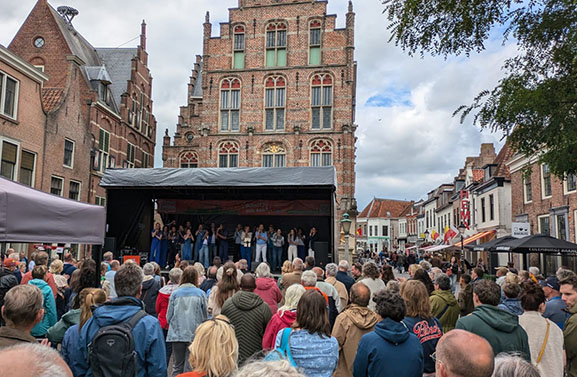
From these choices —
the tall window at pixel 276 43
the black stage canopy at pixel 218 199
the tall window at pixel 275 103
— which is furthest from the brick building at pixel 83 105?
the tall window at pixel 276 43

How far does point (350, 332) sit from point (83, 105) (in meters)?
24.3

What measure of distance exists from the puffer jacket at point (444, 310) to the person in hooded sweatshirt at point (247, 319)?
2.00 m

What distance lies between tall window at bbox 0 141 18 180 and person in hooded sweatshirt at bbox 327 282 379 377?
53.3ft

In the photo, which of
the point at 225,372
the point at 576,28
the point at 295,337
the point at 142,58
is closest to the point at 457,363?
the point at 225,372

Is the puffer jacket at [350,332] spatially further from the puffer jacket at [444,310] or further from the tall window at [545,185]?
the tall window at [545,185]

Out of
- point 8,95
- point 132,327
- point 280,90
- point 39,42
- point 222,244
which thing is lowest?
point 132,327

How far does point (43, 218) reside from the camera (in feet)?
16.8

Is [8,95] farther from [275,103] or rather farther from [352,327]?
[352,327]

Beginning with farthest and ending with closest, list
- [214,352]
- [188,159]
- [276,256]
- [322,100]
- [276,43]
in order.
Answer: [188,159], [276,43], [322,100], [276,256], [214,352]

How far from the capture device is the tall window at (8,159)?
16078 millimetres

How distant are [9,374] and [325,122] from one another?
24569 millimetres

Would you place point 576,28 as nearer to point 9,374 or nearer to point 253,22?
point 9,374

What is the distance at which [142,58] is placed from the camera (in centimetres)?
3167

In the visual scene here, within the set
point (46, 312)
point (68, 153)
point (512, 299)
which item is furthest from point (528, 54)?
point (68, 153)
